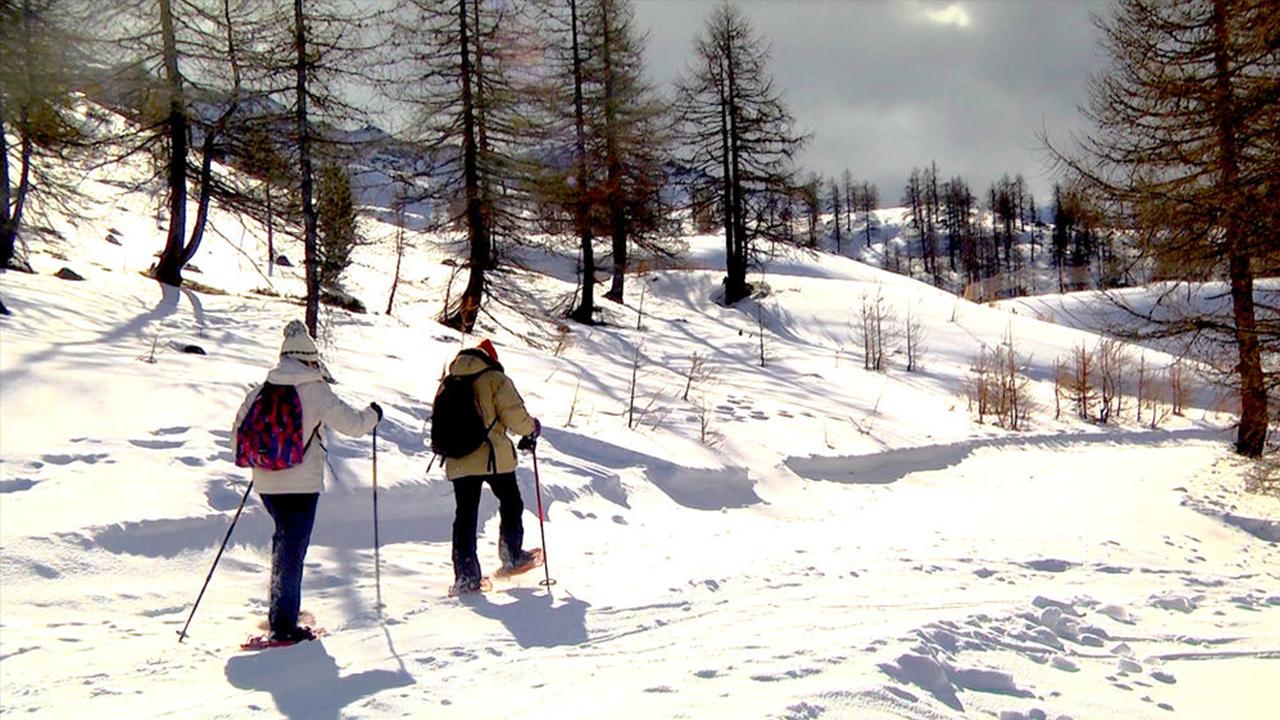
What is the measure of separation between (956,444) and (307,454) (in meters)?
12.2

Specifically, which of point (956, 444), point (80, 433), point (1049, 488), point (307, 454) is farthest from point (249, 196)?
point (1049, 488)

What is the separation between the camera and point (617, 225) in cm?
2308

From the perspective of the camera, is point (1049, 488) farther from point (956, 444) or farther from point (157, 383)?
point (157, 383)

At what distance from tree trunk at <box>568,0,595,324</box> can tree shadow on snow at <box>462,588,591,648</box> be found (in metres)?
16.2

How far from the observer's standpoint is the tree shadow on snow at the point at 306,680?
3.53 meters

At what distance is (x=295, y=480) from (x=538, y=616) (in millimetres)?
1694

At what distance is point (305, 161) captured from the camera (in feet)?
39.7

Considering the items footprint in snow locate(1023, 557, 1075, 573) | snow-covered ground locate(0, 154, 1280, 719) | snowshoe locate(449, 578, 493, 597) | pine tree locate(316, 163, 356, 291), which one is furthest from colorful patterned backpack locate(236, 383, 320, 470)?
pine tree locate(316, 163, 356, 291)

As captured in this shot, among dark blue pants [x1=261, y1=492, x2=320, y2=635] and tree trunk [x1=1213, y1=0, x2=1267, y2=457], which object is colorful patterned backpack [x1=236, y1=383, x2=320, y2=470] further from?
tree trunk [x1=1213, y1=0, x2=1267, y2=457]

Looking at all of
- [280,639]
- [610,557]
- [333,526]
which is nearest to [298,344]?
[280,639]

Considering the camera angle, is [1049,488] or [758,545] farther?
[1049,488]

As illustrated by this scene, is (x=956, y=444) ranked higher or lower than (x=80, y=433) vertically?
lower

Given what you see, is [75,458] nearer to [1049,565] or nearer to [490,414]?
[490,414]

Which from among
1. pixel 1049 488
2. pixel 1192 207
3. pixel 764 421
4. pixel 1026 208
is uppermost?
pixel 1026 208
